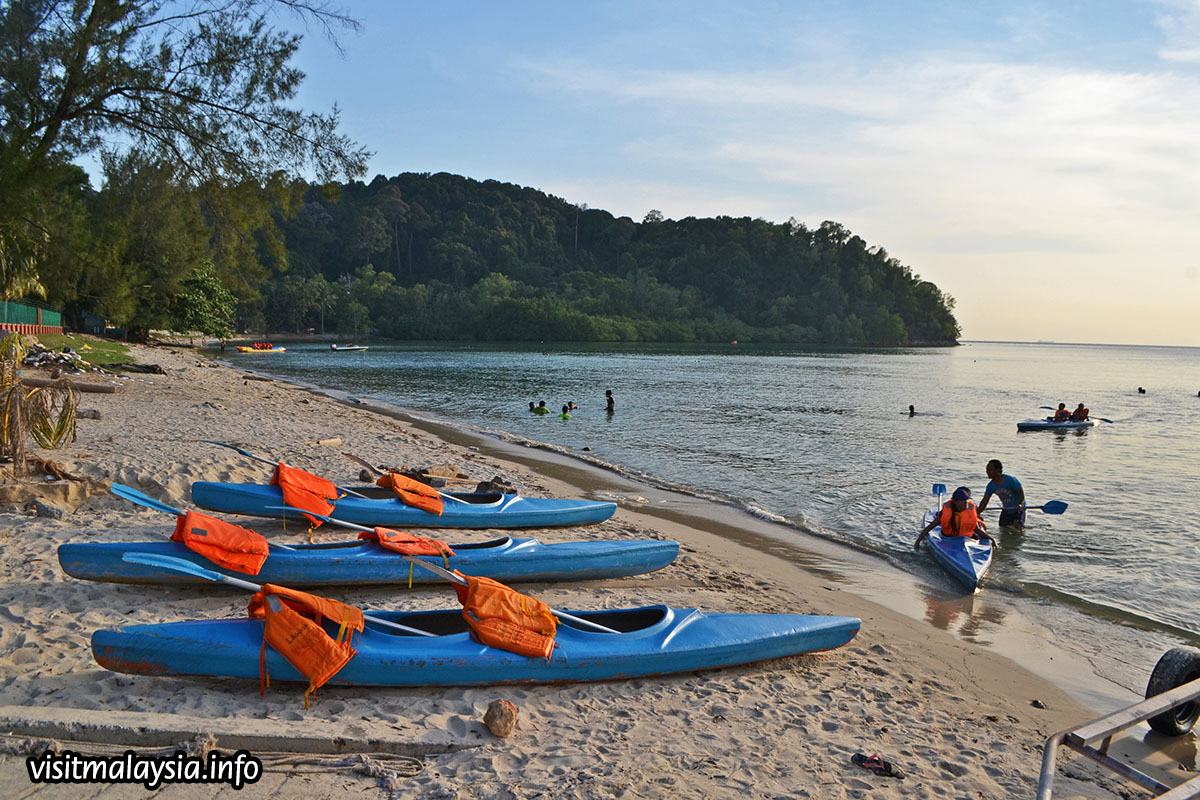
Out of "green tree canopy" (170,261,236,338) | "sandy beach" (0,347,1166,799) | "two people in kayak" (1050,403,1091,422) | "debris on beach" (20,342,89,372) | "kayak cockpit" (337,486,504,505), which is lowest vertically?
"sandy beach" (0,347,1166,799)

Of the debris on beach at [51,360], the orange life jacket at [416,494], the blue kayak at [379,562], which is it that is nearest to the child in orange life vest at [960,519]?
the blue kayak at [379,562]

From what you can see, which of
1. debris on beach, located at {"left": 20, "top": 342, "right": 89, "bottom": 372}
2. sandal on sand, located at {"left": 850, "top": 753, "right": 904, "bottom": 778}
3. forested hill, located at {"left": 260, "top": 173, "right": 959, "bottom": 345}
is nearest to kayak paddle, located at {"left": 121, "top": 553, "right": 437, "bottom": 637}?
sandal on sand, located at {"left": 850, "top": 753, "right": 904, "bottom": 778}

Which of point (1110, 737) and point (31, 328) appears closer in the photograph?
point (1110, 737)

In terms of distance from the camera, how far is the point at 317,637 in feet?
12.4

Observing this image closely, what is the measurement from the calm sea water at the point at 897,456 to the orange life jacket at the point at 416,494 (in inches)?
192

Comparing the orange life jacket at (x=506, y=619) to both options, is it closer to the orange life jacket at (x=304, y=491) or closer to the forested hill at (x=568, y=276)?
the orange life jacket at (x=304, y=491)

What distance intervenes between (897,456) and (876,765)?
13.9m

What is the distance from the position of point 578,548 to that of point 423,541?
1332mm

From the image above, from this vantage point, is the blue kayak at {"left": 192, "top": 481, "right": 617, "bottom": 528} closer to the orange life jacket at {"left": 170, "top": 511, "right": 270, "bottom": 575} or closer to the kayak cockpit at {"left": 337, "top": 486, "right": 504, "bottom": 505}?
the kayak cockpit at {"left": 337, "top": 486, "right": 504, "bottom": 505}

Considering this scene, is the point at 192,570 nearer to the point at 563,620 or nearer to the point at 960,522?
the point at 563,620

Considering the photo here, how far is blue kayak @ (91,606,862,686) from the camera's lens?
12.2 ft

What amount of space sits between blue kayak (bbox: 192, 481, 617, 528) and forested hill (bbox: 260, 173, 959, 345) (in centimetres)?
8807

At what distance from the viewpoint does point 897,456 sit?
16.4 m

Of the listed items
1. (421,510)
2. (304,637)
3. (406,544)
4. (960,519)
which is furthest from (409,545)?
(960,519)
